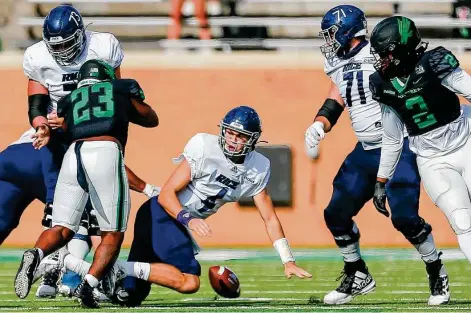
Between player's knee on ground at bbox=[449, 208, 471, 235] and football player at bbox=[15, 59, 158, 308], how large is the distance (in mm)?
1632

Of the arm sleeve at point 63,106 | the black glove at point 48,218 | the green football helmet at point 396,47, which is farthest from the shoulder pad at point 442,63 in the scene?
the black glove at point 48,218

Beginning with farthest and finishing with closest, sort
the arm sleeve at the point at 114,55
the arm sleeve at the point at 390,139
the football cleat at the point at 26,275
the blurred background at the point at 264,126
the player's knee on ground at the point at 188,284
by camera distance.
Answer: the blurred background at the point at 264,126, the arm sleeve at the point at 114,55, the player's knee on ground at the point at 188,284, the arm sleeve at the point at 390,139, the football cleat at the point at 26,275

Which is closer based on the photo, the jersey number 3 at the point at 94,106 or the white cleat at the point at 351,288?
the jersey number 3 at the point at 94,106

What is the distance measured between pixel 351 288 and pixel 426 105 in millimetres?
1294

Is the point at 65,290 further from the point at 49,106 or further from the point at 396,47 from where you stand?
the point at 396,47

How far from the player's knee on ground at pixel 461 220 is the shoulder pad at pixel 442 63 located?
67cm

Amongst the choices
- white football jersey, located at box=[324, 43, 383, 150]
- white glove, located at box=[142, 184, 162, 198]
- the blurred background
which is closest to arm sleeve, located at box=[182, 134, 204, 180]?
white glove, located at box=[142, 184, 162, 198]

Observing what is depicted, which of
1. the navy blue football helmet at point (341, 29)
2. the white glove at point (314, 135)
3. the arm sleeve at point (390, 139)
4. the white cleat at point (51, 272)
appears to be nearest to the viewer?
the arm sleeve at point (390, 139)

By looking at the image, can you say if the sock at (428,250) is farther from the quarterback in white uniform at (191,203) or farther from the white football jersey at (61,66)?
the white football jersey at (61,66)

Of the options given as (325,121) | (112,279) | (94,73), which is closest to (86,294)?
(112,279)

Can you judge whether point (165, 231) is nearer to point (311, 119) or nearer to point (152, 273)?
point (152, 273)

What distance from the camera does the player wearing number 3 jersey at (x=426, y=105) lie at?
6824 mm

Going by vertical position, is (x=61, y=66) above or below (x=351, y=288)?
above

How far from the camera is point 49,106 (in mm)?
7887
